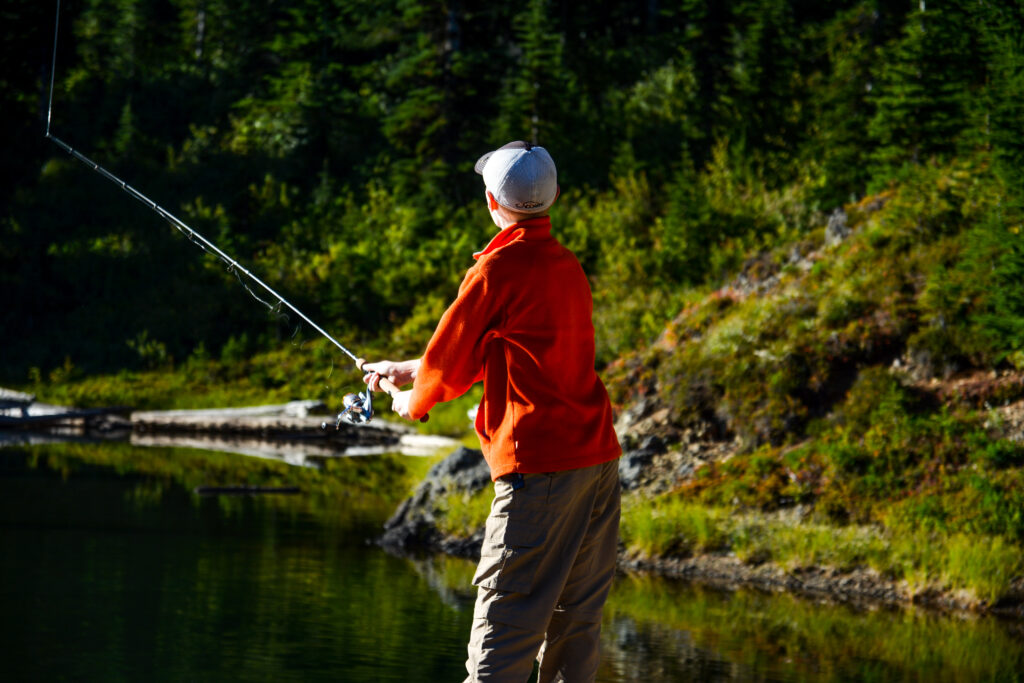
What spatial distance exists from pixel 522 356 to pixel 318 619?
4.60 meters

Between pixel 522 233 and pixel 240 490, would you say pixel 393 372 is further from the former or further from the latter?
pixel 240 490

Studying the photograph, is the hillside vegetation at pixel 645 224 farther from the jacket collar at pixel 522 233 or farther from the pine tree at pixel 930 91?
the jacket collar at pixel 522 233

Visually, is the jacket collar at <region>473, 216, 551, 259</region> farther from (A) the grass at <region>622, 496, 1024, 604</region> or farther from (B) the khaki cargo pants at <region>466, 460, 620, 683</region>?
(A) the grass at <region>622, 496, 1024, 604</region>

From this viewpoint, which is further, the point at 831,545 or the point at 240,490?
the point at 240,490

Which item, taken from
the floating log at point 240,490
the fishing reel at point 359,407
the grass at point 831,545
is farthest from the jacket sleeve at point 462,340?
the floating log at point 240,490

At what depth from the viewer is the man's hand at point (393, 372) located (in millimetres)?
4484

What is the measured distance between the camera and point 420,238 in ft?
93.8

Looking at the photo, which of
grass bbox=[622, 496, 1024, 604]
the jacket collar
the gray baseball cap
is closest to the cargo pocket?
the jacket collar

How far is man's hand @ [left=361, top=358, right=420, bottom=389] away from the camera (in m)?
→ 4.48

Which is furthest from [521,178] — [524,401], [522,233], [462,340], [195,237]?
[195,237]

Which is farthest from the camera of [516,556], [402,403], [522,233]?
[402,403]

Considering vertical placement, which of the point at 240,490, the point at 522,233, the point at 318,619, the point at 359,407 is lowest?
the point at 240,490

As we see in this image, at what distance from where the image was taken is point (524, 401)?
4.10 m

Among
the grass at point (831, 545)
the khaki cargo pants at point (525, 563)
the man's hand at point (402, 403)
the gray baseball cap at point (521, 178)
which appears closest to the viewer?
the khaki cargo pants at point (525, 563)
